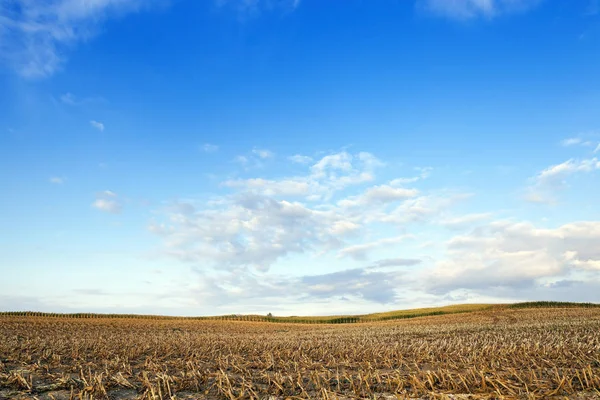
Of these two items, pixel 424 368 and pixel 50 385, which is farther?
pixel 424 368

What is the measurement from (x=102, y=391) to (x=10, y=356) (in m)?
7.34

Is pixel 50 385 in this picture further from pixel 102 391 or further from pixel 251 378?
pixel 251 378

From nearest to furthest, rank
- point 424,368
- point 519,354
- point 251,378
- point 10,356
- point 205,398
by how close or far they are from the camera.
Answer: point 205,398, point 251,378, point 424,368, point 519,354, point 10,356

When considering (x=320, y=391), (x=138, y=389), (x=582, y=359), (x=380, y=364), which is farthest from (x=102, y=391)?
(x=582, y=359)

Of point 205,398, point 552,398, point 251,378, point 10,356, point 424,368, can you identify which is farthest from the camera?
point 10,356

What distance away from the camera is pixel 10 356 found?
40.2 ft

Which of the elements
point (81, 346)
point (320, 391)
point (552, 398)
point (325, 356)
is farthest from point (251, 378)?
point (81, 346)

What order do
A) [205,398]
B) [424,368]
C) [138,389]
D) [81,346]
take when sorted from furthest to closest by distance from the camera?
[81,346] < [424,368] < [138,389] < [205,398]

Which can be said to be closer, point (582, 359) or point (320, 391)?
point (320, 391)

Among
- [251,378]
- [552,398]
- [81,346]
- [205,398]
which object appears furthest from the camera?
[81,346]

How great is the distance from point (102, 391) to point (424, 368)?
6.83 m

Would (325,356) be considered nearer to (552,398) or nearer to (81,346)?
(552,398)

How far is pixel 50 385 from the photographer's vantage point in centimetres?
788

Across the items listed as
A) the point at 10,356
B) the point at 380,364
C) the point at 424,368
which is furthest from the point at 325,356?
the point at 10,356
